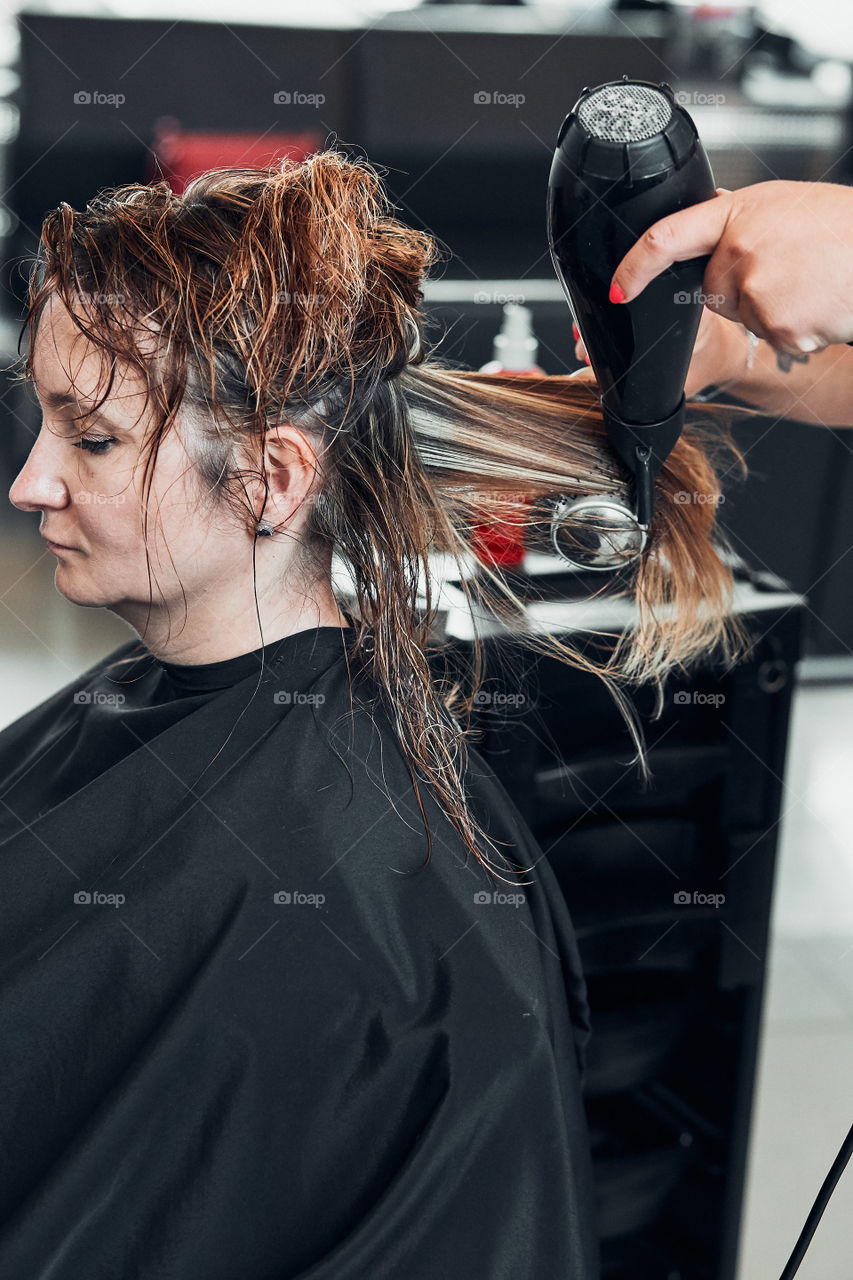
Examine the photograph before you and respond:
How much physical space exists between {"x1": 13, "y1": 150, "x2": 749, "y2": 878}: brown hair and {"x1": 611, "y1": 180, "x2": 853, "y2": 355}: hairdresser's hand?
338 millimetres

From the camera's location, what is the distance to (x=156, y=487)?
1.21 metres

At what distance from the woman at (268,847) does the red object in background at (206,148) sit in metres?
2.85

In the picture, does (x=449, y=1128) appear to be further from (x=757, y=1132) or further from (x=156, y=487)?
(x=757, y=1132)

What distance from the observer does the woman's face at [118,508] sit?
1187 millimetres

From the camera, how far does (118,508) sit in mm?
1219

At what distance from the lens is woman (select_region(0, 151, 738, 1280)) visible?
1.12 m
